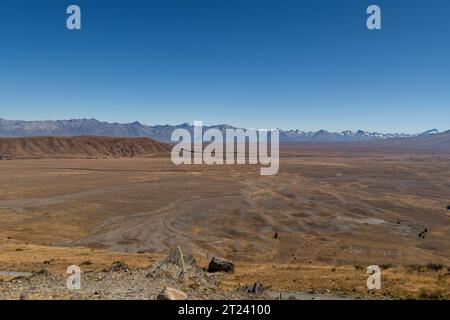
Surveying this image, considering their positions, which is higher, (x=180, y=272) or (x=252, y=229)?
(x=180, y=272)

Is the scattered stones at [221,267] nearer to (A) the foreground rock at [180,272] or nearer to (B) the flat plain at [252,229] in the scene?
(B) the flat plain at [252,229]

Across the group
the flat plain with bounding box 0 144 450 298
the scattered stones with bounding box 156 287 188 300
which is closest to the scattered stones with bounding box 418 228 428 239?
the flat plain with bounding box 0 144 450 298

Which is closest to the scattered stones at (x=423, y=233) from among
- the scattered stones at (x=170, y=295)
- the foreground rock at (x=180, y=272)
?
the foreground rock at (x=180, y=272)

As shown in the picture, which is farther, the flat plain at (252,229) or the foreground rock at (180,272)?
the flat plain at (252,229)

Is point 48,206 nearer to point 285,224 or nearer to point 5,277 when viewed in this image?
point 285,224

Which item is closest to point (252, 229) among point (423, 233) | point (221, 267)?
point (423, 233)

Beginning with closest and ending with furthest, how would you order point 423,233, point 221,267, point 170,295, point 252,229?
point 170,295
point 221,267
point 423,233
point 252,229

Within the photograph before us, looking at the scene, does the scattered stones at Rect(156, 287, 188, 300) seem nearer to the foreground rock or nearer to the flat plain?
the foreground rock

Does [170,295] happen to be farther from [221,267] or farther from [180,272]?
[221,267]
